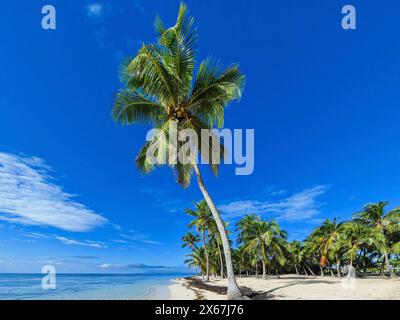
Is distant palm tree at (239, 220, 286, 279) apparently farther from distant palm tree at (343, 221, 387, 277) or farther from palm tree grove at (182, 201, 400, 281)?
distant palm tree at (343, 221, 387, 277)

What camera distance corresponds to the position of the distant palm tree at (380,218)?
27234mm

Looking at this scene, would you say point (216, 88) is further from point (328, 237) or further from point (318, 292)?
point (328, 237)

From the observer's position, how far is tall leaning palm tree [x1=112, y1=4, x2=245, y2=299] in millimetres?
10320

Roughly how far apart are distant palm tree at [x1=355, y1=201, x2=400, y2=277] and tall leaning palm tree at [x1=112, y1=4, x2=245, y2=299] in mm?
26383

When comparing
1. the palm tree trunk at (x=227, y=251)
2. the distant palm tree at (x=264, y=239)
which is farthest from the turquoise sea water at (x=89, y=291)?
the distant palm tree at (x=264, y=239)

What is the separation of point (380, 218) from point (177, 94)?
30.4 metres

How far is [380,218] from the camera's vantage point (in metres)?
29.0

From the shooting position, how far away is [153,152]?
11.6 metres
